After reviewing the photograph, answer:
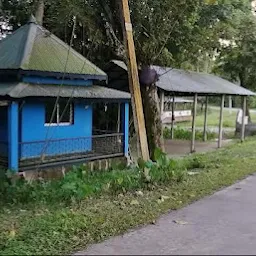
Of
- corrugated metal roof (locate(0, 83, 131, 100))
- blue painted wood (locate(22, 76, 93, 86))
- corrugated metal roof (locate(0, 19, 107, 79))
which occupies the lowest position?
corrugated metal roof (locate(0, 83, 131, 100))

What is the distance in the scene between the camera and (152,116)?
14.2 metres

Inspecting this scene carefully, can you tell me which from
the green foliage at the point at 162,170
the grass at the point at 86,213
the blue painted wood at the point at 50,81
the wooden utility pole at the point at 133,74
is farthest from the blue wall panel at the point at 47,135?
the green foliage at the point at 162,170

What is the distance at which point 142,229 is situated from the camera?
6.14 meters

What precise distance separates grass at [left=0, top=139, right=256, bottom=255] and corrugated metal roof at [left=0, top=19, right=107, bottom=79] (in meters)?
4.30

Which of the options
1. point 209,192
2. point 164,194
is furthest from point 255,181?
point 164,194

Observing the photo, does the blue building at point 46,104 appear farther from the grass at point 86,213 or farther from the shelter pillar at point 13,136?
the grass at point 86,213

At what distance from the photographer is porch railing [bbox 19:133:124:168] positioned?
12.2m

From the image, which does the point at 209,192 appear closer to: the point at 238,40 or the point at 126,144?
the point at 126,144

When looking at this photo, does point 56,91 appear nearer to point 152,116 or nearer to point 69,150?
point 69,150

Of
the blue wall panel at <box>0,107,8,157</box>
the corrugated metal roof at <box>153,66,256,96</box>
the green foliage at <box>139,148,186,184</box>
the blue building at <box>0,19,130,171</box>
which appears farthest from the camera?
the corrugated metal roof at <box>153,66,256,96</box>

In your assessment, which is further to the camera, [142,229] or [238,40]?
[238,40]

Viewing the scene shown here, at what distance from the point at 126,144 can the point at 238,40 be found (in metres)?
15.2

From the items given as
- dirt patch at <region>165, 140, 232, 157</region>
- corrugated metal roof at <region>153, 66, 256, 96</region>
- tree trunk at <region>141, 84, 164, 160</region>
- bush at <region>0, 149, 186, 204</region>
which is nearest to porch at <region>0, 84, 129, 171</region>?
tree trunk at <region>141, 84, 164, 160</region>

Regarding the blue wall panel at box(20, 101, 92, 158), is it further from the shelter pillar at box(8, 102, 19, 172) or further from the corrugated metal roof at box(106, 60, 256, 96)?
the corrugated metal roof at box(106, 60, 256, 96)
